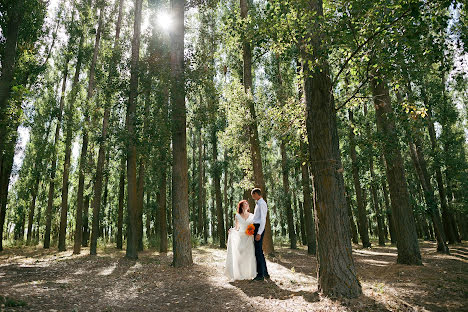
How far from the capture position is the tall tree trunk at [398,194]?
28.4 feet

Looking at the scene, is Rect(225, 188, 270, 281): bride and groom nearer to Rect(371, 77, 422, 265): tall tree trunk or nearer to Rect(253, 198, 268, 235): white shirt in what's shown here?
Rect(253, 198, 268, 235): white shirt

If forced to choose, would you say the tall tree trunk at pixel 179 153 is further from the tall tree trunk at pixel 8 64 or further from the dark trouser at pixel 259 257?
the tall tree trunk at pixel 8 64

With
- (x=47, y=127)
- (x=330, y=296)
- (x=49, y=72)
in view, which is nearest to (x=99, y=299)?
(x=330, y=296)

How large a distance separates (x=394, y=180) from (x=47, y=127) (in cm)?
2493

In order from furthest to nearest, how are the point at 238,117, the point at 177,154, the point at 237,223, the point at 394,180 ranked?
the point at 238,117 → the point at 177,154 → the point at 394,180 → the point at 237,223

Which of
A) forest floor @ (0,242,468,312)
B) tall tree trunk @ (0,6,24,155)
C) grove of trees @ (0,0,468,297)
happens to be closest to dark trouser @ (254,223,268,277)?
forest floor @ (0,242,468,312)

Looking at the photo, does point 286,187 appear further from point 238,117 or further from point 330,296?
point 330,296

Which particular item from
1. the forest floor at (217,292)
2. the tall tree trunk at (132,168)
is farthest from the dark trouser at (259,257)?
the tall tree trunk at (132,168)

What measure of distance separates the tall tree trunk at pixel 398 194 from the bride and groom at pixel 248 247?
4824 millimetres

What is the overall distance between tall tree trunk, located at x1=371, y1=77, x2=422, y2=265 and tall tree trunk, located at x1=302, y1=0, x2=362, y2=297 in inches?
154

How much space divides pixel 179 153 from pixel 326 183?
20.1ft

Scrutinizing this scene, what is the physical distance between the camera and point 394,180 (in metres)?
9.31

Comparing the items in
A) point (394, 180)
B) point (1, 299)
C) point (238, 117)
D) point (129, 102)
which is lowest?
point (1, 299)

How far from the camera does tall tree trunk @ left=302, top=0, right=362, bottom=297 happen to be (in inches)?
194
